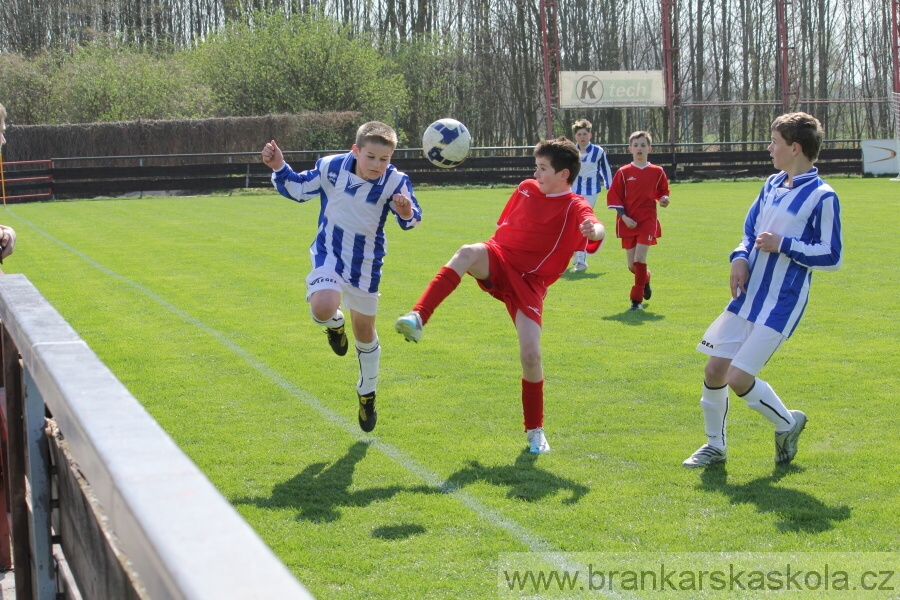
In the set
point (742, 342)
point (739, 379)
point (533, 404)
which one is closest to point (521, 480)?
point (533, 404)

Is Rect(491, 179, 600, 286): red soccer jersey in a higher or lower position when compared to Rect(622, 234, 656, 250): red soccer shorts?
higher

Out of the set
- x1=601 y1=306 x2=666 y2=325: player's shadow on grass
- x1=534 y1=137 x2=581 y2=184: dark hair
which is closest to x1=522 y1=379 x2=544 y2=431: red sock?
x1=534 y1=137 x2=581 y2=184: dark hair

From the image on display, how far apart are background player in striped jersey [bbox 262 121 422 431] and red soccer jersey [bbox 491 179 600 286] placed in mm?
620

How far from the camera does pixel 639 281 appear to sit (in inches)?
380

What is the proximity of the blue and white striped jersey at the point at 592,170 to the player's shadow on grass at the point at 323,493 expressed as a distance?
877cm

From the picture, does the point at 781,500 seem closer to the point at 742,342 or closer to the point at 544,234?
the point at 742,342

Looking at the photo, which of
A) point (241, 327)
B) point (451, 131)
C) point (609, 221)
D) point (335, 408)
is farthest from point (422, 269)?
point (609, 221)

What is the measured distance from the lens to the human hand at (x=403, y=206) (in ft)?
18.1

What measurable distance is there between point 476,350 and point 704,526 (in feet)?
12.7

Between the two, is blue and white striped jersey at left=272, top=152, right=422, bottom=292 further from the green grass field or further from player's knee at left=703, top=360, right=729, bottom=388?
player's knee at left=703, top=360, right=729, bottom=388

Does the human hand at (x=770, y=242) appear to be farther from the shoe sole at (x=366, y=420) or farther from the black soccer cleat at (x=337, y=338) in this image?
the black soccer cleat at (x=337, y=338)

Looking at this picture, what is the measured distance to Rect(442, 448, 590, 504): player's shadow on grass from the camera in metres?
4.50

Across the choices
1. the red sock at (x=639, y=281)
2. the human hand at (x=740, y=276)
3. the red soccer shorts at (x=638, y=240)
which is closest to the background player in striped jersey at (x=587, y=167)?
the red soccer shorts at (x=638, y=240)

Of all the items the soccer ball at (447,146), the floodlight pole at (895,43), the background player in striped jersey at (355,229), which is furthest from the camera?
the floodlight pole at (895,43)
